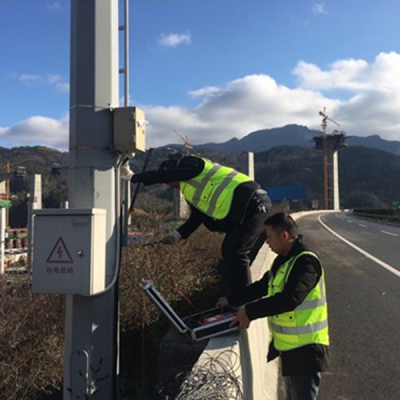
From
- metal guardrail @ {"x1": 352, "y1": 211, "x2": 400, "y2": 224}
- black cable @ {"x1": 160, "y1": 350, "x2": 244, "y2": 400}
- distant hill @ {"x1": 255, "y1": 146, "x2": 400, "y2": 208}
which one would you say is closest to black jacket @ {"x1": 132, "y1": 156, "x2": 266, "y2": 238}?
black cable @ {"x1": 160, "y1": 350, "x2": 244, "y2": 400}

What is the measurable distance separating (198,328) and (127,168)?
1394 millimetres

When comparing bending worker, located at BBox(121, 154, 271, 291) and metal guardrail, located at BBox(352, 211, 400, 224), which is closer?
bending worker, located at BBox(121, 154, 271, 291)

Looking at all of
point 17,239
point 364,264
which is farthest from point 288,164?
point 364,264

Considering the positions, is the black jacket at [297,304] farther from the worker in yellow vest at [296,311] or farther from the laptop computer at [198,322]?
the laptop computer at [198,322]

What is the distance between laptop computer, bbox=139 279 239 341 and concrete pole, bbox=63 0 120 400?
0.31m

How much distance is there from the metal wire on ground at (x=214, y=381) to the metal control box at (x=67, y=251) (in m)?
0.91

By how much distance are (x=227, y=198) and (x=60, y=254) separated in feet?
5.01

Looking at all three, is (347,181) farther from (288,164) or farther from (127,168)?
(127,168)

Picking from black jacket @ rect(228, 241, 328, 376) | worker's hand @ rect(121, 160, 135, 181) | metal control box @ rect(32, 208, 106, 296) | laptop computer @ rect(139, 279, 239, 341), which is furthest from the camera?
worker's hand @ rect(121, 160, 135, 181)

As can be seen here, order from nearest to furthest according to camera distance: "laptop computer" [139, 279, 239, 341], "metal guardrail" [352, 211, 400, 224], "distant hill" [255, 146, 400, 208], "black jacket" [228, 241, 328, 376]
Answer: "black jacket" [228, 241, 328, 376], "laptop computer" [139, 279, 239, 341], "metal guardrail" [352, 211, 400, 224], "distant hill" [255, 146, 400, 208]

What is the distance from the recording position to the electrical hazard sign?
3.19 m

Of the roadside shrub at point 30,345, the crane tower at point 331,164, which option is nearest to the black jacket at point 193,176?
the roadside shrub at point 30,345

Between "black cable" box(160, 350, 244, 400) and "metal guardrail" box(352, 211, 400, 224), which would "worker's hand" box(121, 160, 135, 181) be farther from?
"metal guardrail" box(352, 211, 400, 224)

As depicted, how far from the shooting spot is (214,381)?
2717 mm
